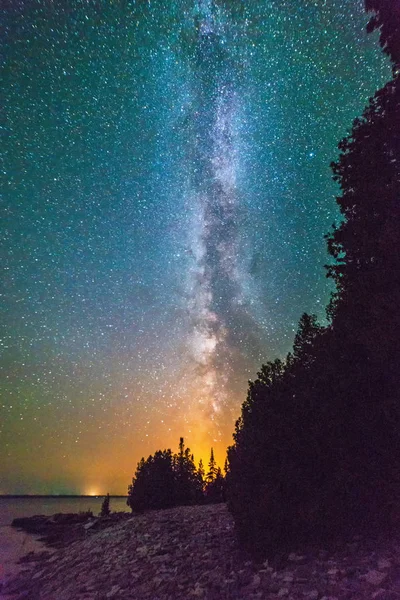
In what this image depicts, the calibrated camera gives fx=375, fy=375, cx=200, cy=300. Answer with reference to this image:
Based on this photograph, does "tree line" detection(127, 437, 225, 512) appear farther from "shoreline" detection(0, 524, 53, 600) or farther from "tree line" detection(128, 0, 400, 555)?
"tree line" detection(128, 0, 400, 555)

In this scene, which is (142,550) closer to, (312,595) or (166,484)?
(312,595)

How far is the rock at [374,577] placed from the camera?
258 inches

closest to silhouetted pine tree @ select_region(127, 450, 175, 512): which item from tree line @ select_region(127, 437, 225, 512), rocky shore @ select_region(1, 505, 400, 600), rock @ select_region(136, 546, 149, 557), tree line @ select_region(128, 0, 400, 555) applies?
tree line @ select_region(127, 437, 225, 512)

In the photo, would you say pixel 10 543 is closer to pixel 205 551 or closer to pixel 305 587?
pixel 205 551

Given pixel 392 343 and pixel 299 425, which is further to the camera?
pixel 299 425

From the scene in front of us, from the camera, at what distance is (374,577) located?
6711mm

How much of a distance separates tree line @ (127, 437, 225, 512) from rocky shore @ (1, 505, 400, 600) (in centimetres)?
1436

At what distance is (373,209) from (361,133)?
102 inches

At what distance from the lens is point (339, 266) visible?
1085 cm

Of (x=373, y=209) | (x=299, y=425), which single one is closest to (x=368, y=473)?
(x=299, y=425)

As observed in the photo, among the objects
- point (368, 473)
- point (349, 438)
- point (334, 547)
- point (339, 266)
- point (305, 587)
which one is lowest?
point (305, 587)

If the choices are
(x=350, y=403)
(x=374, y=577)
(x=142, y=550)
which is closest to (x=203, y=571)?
(x=142, y=550)

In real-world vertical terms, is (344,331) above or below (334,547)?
above

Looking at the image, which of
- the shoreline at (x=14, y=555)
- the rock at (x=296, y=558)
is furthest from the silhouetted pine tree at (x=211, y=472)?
the rock at (x=296, y=558)
